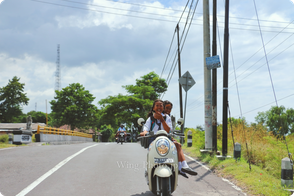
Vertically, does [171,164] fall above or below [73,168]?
above

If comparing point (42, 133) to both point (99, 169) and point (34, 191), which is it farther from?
point (34, 191)

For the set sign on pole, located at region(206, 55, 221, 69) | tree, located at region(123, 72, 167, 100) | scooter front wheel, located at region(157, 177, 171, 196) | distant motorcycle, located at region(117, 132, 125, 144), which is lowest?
distant motorcycle, located at region(117, 132, 125, 144)

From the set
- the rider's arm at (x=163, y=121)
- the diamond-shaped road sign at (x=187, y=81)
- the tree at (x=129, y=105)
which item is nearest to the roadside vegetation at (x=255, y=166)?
the rider's arm at (x=163, y=121)

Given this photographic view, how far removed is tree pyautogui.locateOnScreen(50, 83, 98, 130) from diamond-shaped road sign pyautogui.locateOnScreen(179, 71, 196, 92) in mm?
43130

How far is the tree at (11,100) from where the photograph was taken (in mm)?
51750

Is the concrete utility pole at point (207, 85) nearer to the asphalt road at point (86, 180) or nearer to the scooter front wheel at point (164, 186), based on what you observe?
the asphalt road at point (86, 180)

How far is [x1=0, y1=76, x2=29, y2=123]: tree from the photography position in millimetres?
51750

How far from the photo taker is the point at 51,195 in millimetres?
4562

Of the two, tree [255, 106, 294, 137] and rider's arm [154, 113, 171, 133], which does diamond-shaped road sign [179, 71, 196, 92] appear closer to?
rider's arm [154, 113, 171, 133]

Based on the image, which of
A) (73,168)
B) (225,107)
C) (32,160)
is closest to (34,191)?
(73,168)

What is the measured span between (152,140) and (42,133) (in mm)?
16638

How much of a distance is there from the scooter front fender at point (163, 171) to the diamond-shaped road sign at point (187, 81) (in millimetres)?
7601

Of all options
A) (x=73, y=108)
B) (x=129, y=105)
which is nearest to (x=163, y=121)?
(x=129, y=105)

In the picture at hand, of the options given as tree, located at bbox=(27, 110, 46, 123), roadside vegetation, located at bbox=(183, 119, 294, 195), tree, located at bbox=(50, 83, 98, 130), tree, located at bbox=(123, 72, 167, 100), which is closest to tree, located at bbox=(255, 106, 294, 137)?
tree, located at bbox=(123, 72, 167, 100)
